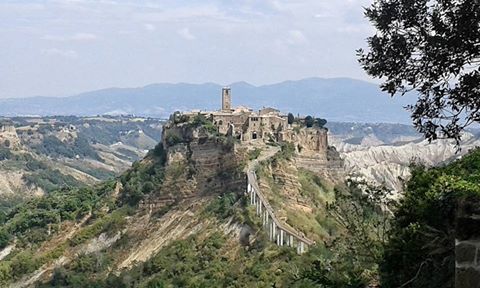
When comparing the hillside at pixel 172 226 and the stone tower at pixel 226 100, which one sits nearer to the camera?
the hillside at pixel 172 226

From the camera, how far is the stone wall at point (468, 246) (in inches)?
248

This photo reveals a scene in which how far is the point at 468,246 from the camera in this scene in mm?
6387

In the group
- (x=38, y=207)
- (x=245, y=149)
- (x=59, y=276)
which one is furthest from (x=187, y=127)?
(x=38, y=207)

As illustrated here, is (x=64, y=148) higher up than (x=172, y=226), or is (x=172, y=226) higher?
(x=172, y=226)

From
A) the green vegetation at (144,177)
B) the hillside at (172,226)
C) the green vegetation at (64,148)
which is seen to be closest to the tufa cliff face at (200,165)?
the hillside at (172,226)

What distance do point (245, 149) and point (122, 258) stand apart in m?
9.13

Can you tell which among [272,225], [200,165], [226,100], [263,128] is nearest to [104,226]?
[200,165]

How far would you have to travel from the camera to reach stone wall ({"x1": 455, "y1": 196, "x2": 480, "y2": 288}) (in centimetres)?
630

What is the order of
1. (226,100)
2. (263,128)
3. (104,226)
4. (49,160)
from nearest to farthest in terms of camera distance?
(104,226) → (263,128) → (226,100) → (49,160)

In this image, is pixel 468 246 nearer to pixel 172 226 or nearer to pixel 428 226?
pixel 428 226

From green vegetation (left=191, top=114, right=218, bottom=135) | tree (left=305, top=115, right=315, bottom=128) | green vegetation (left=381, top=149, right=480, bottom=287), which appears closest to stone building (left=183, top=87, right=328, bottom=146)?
green vegetation (left=191, top=114, right=218, bottom=135)

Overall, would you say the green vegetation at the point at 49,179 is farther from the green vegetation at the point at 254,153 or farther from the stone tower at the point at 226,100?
the green vegetation at the point at 254,153

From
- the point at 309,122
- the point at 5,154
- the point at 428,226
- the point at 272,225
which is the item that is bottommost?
the point at 5,154

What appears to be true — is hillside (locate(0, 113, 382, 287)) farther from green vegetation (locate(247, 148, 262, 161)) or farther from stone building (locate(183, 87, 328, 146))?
stone building (locate(183, 87, 328, 146))
